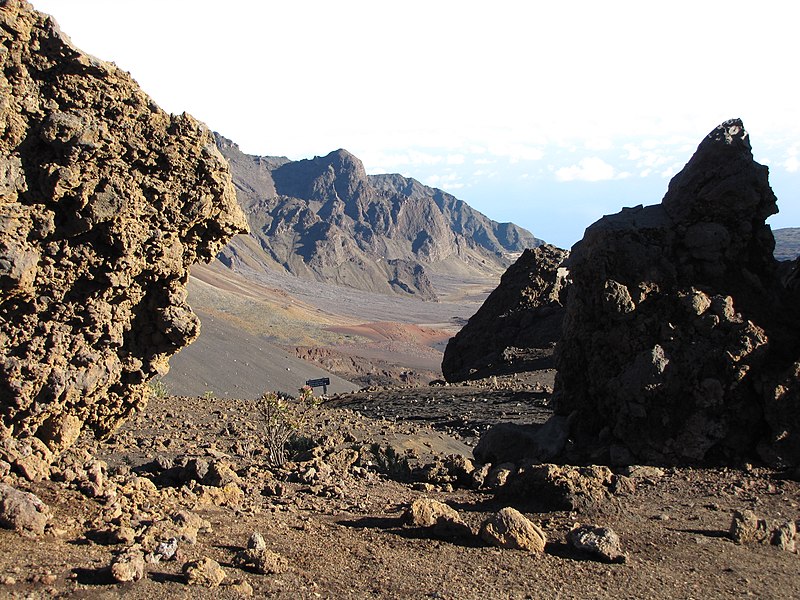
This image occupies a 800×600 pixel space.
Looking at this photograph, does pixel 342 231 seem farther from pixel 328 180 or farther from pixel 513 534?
pixel 513 534

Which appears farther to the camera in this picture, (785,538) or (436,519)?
(436,519)

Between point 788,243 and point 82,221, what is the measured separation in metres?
142

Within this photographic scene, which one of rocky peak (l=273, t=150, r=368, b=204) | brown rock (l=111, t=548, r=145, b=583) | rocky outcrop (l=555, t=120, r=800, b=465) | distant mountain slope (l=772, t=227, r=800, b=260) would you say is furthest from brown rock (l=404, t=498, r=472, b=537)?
rocky peak (l=273, t=150, r=368, b=204)

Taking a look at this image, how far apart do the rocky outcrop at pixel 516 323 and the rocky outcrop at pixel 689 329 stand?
11.8 meters

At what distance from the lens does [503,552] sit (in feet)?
18.0

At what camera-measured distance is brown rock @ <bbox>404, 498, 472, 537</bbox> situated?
590cm

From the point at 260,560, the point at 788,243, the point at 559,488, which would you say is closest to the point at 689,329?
the point at 559,488

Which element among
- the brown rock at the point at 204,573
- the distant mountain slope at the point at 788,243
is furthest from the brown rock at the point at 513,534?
the distant mountain slope at the point at 788,243

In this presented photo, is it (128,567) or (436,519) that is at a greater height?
(128,567)

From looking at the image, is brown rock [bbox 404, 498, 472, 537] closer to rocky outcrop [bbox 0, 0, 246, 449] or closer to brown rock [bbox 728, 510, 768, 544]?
brown rock [bbox 728, 510, 768, 544]

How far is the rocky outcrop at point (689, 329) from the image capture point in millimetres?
8078

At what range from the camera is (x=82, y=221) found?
6273 millimetres

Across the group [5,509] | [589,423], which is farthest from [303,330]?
[5,509]

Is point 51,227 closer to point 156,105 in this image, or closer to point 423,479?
point 156,105
